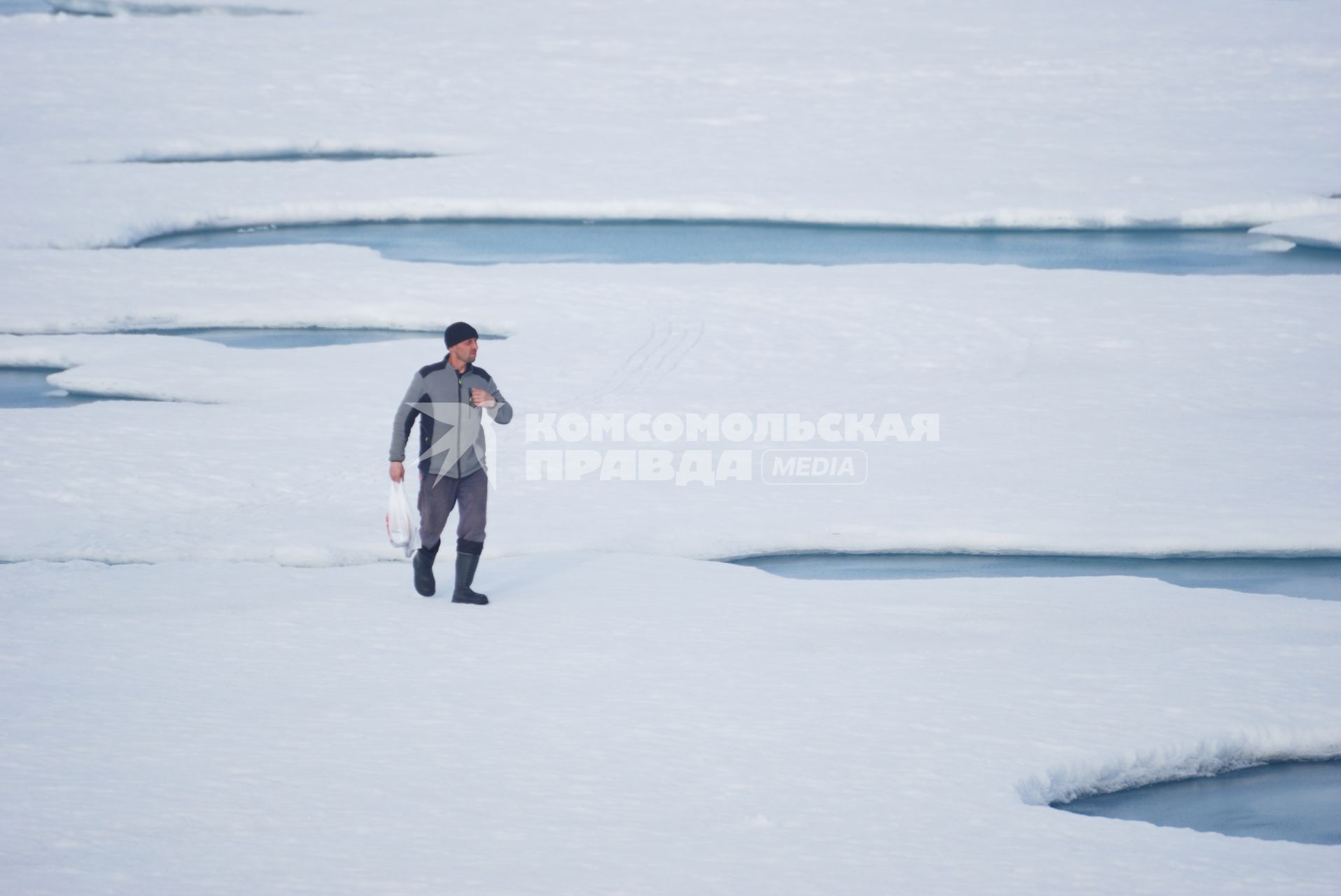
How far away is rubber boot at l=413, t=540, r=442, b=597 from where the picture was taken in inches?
289

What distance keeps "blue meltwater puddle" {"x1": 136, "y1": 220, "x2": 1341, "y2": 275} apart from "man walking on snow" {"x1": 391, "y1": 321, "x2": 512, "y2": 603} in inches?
333

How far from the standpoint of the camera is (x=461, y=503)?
713cm

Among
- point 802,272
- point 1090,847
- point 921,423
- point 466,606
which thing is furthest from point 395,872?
point 802,272

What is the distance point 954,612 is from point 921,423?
3.26 m

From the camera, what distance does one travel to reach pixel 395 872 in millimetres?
4590

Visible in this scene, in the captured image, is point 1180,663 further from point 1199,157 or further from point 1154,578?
point 1199,157

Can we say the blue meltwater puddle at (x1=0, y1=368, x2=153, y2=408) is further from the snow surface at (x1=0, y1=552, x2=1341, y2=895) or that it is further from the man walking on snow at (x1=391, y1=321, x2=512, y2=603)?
the man walking on snow at (x1=391, y1=321, x2=512, y2=603)

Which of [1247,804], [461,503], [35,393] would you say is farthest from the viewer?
[35,393]

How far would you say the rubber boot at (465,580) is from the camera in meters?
7.21

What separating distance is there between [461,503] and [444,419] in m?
0.41

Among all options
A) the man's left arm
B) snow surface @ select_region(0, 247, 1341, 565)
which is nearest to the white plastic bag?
the man's left arm

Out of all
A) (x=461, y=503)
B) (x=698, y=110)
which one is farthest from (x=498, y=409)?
(x=698, y=110)

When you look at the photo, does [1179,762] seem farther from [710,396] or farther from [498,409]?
[710,396]

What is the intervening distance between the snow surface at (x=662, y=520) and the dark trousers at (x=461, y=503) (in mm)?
384
